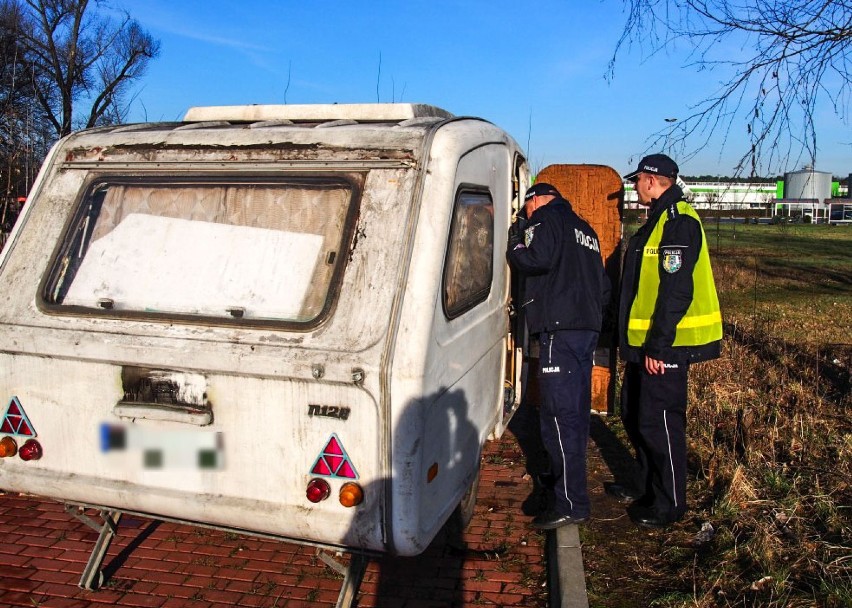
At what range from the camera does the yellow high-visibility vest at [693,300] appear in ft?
14.4

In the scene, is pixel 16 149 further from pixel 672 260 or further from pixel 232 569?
pixel 672 260

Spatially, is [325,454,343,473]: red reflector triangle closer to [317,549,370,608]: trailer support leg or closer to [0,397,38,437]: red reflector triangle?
[317,549,370,608]: trailer support leg

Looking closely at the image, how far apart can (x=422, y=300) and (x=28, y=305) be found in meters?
1.99

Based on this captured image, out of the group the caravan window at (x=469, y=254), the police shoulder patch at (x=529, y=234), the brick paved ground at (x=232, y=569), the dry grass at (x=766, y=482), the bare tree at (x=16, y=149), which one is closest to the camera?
the caravan window at (x=469, y=254)

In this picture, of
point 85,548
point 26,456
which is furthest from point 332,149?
point 85,548

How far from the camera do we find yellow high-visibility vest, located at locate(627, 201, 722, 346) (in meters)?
4.40

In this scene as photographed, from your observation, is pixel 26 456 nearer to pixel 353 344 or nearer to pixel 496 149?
pixel 353 344

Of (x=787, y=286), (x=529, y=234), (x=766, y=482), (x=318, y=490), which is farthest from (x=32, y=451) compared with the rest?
(x=787, y=286)

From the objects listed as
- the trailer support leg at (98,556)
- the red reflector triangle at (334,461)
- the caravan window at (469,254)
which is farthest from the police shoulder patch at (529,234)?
the trailer support leg at (98,556)

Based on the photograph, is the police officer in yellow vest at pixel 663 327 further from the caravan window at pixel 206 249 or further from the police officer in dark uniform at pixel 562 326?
the caravan window at pixel 206 249

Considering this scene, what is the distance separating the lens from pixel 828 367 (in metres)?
7.97

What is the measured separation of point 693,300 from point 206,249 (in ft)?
9.49

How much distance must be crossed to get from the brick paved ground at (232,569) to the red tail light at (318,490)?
3.47 feet

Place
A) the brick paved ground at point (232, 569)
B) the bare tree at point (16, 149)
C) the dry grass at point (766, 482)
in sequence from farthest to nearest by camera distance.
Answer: the bare tree at point (16, 149) < the brick paved ground at point (232, 569) < the dry grass at point (766, 482)
